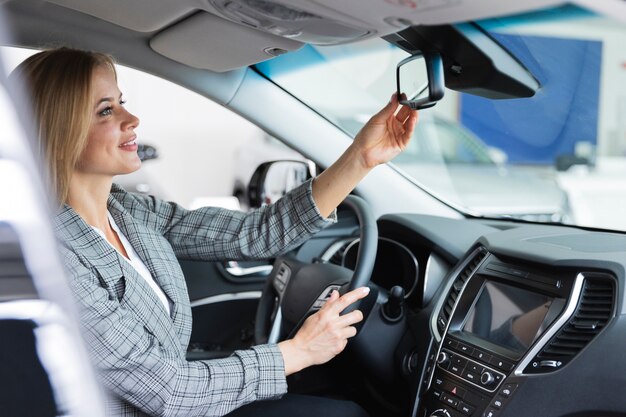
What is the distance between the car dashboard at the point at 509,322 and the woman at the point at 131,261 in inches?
12.3

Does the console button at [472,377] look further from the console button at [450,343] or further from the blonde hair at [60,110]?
the blonde hair at [60,110]

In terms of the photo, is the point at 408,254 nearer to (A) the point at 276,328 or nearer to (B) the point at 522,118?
(A) the point at 276,328

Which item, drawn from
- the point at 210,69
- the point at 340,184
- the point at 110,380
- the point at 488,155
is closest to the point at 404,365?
the point at 340,184

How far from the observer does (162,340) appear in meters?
1.54

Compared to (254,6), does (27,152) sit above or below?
below

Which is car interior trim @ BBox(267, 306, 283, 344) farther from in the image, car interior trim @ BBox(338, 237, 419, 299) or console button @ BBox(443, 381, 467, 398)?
console button @ BBox(443, 381, 467, 398)

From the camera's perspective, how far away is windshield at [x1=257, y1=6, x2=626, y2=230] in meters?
2.15

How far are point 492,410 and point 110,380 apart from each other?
0.81 meters

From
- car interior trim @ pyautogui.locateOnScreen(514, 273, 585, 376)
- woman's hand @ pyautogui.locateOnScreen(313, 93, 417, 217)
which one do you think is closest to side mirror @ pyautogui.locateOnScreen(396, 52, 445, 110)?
woman's hand @ pyautogui.locateOnScreen(313, 93, 417, 217)

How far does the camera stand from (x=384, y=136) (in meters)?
1.85

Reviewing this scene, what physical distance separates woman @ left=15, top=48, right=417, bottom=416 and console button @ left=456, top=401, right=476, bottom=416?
0.31 meters

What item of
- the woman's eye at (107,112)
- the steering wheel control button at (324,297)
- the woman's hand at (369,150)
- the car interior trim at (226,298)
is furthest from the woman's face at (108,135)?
the car interior trim at (226,298)

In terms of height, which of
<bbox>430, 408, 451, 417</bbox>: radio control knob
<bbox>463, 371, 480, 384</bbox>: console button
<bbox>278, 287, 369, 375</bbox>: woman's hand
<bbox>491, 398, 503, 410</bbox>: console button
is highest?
<bbox>278, 287, 369, 375</bbox>: woman's hand

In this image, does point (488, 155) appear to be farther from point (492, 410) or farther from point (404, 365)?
point (492, 410)
